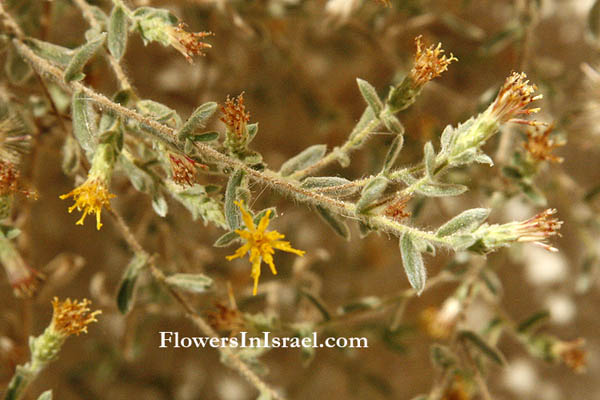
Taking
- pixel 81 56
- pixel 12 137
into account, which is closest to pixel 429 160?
pixel 81 56

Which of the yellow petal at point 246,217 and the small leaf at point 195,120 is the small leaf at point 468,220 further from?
the small leaf at point 195,120

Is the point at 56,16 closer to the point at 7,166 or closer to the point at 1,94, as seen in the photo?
the point at 1,94

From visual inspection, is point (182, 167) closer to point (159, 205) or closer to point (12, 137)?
point (159, 205)

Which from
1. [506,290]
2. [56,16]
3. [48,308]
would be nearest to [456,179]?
[506,290]

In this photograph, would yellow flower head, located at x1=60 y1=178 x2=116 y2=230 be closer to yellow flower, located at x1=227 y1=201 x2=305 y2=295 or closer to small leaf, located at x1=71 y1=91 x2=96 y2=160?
small leaf, located at x1=71 y1=91 x2=96 y2=160

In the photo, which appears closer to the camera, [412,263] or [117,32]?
[412,263]
